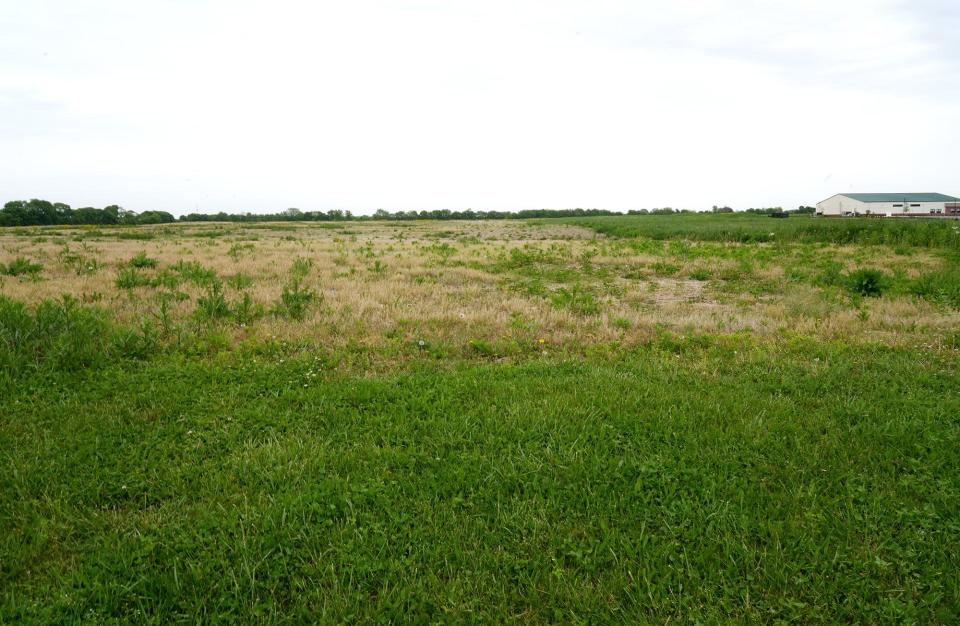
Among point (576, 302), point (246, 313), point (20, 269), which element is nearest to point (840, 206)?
point (576, 302)

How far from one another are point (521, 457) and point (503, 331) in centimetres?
429

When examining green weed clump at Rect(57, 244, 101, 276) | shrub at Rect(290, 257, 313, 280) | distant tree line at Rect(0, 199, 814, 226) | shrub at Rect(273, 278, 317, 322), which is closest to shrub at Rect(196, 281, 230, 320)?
shrub at Rect(273, 278, 317, 322)

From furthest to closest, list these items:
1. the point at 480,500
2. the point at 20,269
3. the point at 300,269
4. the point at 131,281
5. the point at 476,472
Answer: the point at 300,269, the point at 20,269, the point at 131,281, the point at 476,472, the point at 480,500

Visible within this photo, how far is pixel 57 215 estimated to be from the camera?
83.0m

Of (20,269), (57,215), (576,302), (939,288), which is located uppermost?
(57,215)

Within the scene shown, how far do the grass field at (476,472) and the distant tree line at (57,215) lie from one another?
96466mm

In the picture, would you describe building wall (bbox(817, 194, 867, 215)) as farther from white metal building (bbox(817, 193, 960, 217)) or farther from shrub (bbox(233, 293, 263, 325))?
shrub (bbox(233, 293, 263, 325))

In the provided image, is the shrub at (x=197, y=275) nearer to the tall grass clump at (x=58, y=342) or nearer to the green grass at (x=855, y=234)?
the tall grass clump at (x=58, y=342)

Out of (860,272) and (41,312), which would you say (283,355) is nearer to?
(41,312)

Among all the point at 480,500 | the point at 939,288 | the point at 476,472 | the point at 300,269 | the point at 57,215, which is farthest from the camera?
the point at 57,215

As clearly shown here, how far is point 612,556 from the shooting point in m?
3.15

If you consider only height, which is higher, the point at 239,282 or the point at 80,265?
the point at 80,265

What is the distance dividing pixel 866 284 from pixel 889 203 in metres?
120

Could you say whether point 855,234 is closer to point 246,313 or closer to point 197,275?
point 246,313
